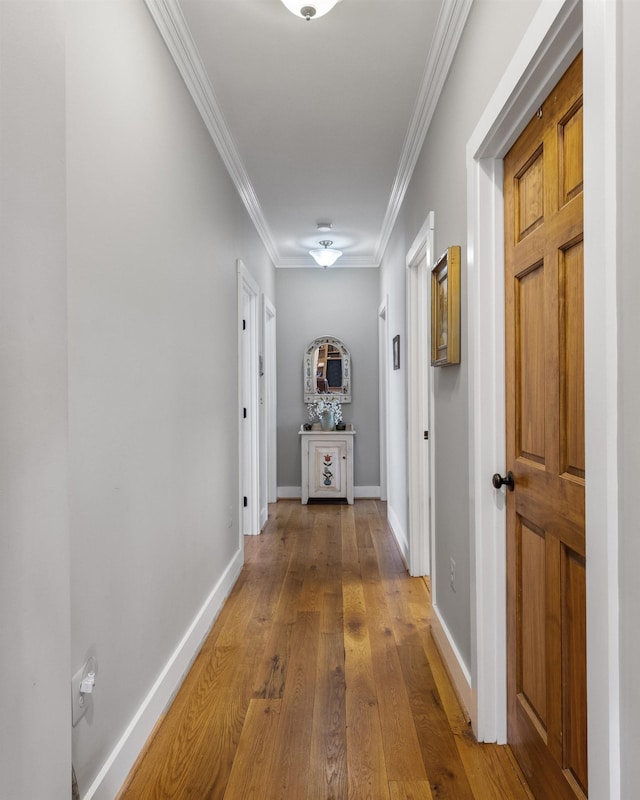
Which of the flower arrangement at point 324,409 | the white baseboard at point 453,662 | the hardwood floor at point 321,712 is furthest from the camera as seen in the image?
the flower arrangement at point 324,409

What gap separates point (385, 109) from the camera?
2.72 metres

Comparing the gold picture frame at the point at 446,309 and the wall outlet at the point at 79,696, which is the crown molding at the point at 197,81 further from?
the wall outlet at the point at 79,696

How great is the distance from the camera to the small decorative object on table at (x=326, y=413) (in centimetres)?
568

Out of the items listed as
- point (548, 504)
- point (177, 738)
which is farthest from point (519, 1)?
point (177, 738)

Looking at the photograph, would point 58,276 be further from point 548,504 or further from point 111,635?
point 548,504

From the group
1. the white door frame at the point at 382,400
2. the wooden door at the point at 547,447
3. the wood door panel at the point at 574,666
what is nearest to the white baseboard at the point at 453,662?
the wooden door at the point at 547,447

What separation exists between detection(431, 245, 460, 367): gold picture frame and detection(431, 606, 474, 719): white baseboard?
1.16 meters

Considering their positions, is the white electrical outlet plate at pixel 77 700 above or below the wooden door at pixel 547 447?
below

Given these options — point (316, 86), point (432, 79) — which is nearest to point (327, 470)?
point (316, 86)

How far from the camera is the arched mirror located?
19.5 ft

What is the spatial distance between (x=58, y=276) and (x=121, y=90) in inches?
41.9

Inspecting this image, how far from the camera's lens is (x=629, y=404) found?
33.9 inches

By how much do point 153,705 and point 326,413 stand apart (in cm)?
403

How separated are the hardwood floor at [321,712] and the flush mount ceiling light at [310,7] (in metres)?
2.48
